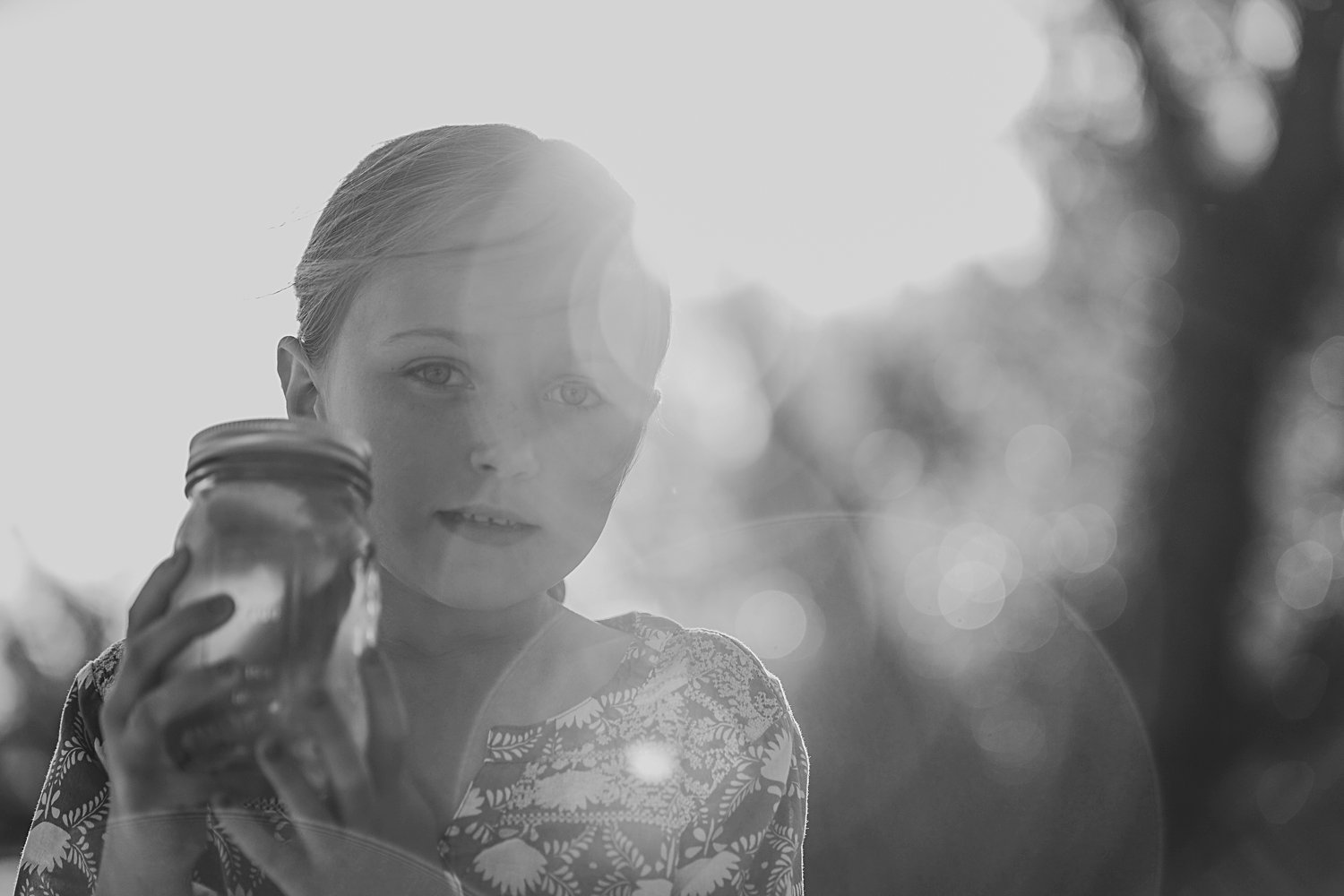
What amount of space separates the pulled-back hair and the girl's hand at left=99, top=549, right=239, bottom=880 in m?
0.80

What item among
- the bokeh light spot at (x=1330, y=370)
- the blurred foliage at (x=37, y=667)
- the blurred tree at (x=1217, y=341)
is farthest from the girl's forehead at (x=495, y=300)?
the blurred foliage at (x=37, y=667)

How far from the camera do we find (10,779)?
13320mm

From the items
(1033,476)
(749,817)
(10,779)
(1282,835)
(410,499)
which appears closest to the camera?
(410,499)

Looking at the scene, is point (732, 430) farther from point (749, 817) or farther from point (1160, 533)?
point (749, 817)

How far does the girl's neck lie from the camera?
163 centimetres

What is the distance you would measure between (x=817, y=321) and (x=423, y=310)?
11279 millimetres

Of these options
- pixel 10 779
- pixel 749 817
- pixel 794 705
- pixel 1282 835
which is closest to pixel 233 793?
pixel 749 817

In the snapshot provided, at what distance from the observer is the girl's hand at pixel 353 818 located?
35.0 inches

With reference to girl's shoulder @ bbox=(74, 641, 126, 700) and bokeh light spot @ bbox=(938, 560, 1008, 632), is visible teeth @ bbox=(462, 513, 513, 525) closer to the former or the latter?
girl's shoulder @ bbox=(74, 641, 126, 700)

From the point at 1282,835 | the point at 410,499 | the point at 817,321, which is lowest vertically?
the point at 1282,835

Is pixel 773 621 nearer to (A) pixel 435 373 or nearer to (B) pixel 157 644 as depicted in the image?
(A) pixel 435 373

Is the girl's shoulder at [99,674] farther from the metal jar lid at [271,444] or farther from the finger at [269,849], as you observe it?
the metal jar lid at [271,444]

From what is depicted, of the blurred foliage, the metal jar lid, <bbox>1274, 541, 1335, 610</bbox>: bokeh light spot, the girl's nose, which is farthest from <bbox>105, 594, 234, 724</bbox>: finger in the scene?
the blurred foliage

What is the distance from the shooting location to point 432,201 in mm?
1687
